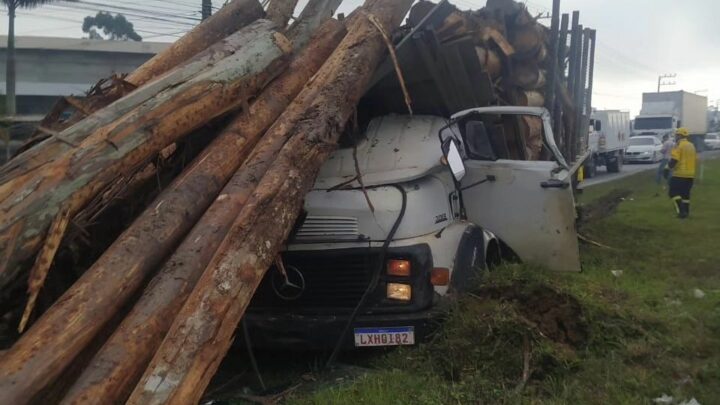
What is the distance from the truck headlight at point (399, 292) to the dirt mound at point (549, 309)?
0.69 m

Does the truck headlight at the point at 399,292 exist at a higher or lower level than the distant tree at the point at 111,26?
lower

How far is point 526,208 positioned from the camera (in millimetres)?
6215

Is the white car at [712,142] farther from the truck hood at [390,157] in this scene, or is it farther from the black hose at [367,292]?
the black hose at [367,292]

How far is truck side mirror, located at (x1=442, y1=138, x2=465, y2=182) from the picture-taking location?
5.63 meters

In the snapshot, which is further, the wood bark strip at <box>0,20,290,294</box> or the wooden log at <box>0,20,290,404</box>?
the wood bark strip at <box>0,20,290,294</box>

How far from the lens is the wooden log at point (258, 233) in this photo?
3.34 meters

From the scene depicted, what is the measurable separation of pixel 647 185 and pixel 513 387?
60.7 ft

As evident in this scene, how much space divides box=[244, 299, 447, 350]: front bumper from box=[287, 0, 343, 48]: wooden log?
2550 millimetres

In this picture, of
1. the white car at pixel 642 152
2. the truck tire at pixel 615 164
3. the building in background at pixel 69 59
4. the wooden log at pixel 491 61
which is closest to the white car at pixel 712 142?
the white car at pixel 642 152

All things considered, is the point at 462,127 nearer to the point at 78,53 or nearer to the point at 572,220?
the point at 572,220

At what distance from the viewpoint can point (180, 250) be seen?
12.9ft

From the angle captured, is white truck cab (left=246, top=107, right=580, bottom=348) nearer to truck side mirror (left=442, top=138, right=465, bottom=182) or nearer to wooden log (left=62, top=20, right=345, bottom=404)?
truck side mirror (left=442, top=138, right=465, bottom=182)

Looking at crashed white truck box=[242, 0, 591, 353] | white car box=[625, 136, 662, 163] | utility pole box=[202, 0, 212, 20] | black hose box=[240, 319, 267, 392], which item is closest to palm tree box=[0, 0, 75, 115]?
utility pole box=[202, 0, 212, 20]

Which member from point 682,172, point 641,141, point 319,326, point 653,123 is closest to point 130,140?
point 319,326
